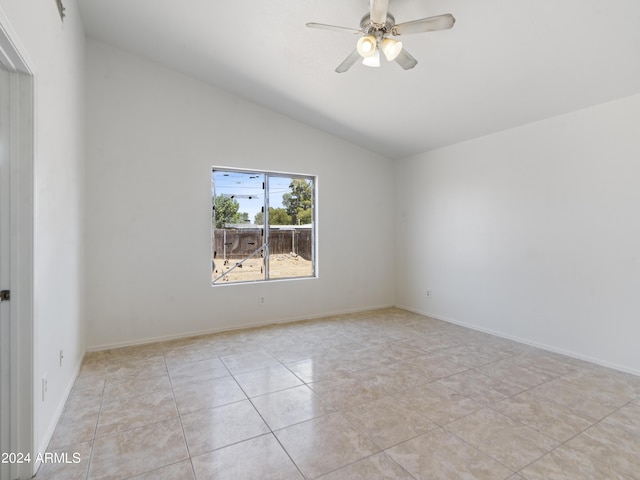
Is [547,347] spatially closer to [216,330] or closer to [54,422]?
[216,330]

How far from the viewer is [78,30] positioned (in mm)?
3031

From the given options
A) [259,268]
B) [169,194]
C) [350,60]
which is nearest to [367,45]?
[350,60]

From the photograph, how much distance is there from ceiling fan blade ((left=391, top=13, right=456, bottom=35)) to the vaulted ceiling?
34 cm

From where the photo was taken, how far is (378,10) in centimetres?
206

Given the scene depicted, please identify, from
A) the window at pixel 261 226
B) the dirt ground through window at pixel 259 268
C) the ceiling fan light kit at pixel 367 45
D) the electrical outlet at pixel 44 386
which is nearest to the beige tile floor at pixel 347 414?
the electrical outlet at pixel 44 386

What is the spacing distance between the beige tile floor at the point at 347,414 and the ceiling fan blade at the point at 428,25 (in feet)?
8.28

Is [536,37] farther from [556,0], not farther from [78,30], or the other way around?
[78,30]

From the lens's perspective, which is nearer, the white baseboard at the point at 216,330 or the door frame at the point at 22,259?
the door frame at the point at 22,259

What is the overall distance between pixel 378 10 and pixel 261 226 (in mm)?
3061

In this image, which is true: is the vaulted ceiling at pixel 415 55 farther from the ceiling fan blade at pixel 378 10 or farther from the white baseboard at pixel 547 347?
the white baseboard at pixel 547 347

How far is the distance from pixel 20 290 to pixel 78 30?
106 inches

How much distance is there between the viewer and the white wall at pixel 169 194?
349 cm

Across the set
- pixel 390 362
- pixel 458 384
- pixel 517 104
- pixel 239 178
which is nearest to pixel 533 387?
pixel 458 384

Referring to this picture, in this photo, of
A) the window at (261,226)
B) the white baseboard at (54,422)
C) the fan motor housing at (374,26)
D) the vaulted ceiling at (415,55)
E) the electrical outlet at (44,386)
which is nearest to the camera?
the white baseboard at (54,422)
